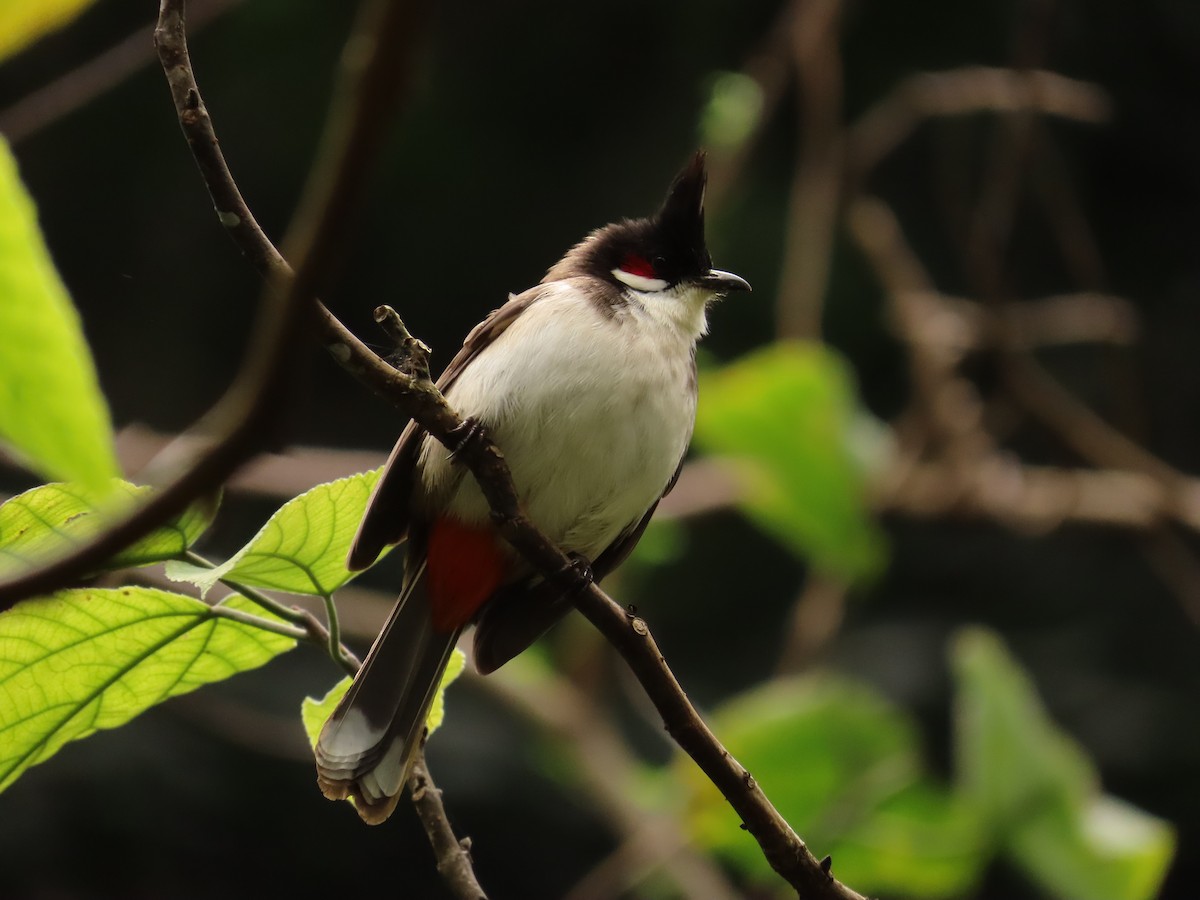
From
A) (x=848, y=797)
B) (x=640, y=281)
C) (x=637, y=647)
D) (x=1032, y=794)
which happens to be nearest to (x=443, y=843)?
(x=637, y=647)

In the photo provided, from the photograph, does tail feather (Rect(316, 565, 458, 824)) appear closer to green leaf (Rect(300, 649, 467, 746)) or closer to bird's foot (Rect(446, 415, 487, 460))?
green leaf (Rect(300, 649, 467, 746))

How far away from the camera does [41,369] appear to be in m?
0.48

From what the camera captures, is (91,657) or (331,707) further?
(331,707)

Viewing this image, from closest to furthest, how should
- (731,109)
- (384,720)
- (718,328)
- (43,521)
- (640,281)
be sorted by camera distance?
(43,521) → (384,720) → (640,281) → (731,109) → (718,328)

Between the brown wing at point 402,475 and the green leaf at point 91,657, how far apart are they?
1.14 feet

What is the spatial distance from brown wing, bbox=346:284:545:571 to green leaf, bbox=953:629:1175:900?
1.40m

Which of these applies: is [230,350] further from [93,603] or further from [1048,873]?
[93,603]

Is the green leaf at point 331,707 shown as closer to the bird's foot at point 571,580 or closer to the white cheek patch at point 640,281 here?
the bird's foot at point 571,580

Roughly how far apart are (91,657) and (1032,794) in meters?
2.36

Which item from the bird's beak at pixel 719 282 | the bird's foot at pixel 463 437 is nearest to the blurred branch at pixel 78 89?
the bird's beak at pixel 719 282

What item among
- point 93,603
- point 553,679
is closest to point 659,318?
point 93,603

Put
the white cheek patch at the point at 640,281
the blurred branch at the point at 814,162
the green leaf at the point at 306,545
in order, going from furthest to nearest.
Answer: the blurred branch at the point at 814,162, the white cheek patch at the point at 640,281, the green leaf at the point at 306,545

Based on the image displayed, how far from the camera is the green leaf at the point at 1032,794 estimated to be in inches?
114

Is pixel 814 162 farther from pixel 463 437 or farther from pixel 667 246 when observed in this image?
pixel 463 437
